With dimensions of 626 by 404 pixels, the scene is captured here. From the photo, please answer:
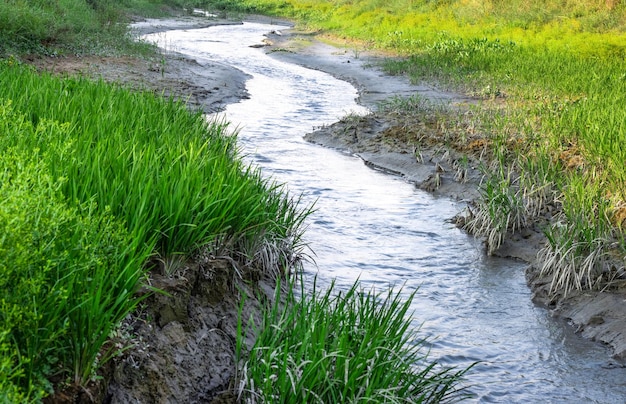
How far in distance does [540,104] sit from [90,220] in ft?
33.6

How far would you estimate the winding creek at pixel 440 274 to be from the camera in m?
5.28

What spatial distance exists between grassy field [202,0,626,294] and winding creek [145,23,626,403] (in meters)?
0.55

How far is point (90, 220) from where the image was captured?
12.0 ft

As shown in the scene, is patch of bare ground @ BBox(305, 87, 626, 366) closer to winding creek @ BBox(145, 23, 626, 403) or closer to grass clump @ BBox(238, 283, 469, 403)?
winding creek @ BBox(145, 23, 626, 403)

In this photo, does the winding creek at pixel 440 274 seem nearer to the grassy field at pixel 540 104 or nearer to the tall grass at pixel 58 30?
the grassy field at pixel 540 104

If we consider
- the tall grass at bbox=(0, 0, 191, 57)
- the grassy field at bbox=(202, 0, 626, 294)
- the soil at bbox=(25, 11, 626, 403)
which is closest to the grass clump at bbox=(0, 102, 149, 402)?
the soil at bbox=(25, 11, 626, 403)

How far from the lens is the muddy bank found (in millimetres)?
6113

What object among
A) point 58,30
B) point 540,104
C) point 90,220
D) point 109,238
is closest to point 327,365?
point 109,238

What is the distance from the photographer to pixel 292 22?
174 ft

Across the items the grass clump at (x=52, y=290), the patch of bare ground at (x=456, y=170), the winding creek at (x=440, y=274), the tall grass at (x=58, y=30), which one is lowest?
the winding creek at (x=440, y=274)

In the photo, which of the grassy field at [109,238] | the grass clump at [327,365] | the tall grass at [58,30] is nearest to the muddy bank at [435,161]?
the grassy field at [109,238]

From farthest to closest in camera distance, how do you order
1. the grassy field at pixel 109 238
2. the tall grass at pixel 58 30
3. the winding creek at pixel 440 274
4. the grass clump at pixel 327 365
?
the tall grass at pixel 58 30, the winding creek at pixel 440 274, the grass clump at pixel 327 365, the grassy field at pixel 109 238

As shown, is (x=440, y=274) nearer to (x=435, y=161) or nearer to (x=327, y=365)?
(x=327, y=365)

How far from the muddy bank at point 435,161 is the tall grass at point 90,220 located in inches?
103
